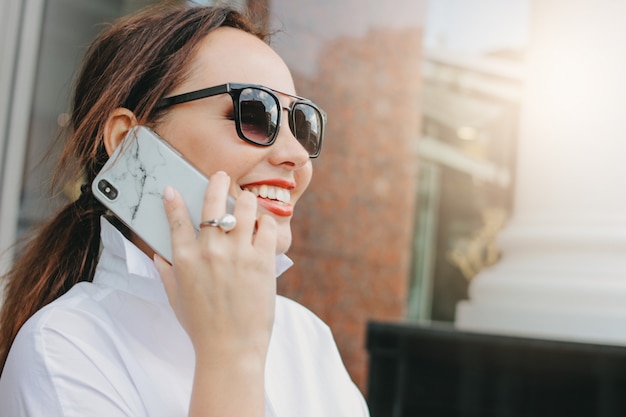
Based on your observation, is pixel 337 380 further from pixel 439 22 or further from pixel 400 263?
pixel 439 22

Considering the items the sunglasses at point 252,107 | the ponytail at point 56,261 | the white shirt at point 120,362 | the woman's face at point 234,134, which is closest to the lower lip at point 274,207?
the woman's face at point 234,134

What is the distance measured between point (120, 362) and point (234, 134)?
0.43 m

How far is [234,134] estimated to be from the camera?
1.23 m

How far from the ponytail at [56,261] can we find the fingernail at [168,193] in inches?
13.0

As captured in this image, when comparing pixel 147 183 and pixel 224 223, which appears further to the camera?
pixel 147 183

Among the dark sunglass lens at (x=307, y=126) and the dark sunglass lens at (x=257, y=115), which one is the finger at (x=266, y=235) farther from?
the dark sunglass lens at (x=307, y=126)

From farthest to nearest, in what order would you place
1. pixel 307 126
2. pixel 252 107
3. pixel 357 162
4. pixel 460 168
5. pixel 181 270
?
pixel 460 168
pixel 357 162
pixel 307 126
pixel 252 107
pixel 181 270

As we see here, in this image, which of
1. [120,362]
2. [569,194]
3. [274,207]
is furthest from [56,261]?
[569,194]

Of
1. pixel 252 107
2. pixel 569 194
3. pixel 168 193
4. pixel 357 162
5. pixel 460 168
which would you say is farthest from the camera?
pixel 460 168

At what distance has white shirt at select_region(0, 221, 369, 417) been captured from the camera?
3.30 feet

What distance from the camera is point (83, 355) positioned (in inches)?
40.9

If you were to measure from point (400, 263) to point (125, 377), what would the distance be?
17.4ft

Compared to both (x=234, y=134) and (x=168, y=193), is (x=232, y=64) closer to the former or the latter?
(x=234, y=134)

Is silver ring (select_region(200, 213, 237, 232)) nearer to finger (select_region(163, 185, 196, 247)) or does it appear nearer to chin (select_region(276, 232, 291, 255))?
finger (select_region(163, 185, 196, 247))
